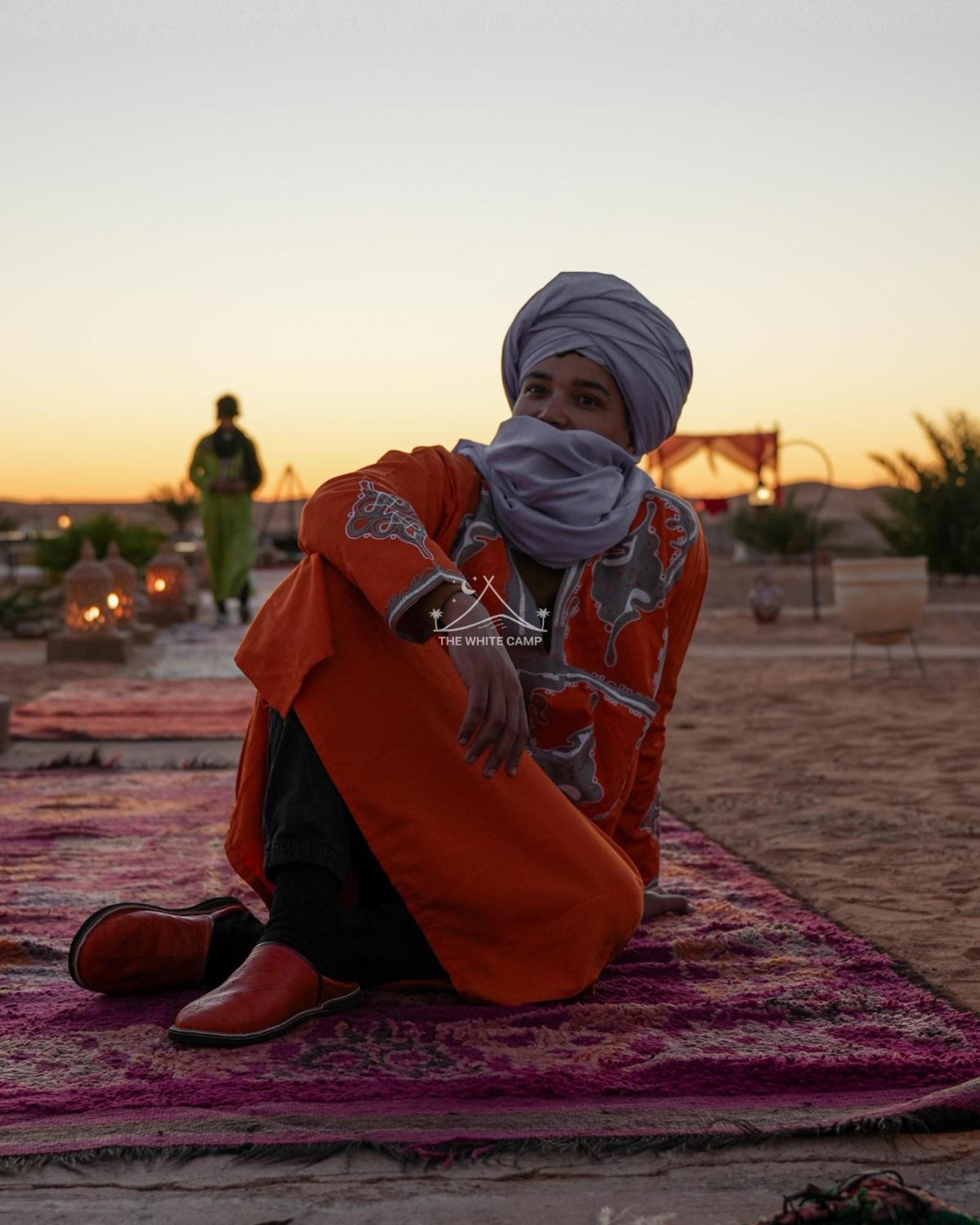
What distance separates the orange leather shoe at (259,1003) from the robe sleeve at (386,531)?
1.44 feet

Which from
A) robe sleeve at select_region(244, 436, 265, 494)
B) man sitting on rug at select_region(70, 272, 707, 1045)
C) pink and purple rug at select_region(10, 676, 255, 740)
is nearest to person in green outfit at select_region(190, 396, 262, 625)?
robe sleeve at select_region(244, 436, 265, 494)

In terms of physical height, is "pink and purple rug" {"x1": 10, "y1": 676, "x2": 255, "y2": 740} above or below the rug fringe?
below

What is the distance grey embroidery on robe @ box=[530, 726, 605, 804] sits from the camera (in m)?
2.04

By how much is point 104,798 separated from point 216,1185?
246 centimetres

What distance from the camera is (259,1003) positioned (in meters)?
1.69

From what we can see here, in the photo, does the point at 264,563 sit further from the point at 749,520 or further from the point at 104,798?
the point at 104,798

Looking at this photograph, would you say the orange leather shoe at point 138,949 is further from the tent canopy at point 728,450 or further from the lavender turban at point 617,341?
the tent canopy at point 728,450

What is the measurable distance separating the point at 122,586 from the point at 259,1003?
7878mm

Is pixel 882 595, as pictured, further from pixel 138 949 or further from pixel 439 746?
pixel 138 949

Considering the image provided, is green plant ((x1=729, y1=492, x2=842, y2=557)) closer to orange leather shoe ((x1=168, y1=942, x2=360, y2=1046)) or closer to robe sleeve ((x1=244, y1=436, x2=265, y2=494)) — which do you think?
robe sleeve ((x1=244, y1=436, x2=265, y2=494))

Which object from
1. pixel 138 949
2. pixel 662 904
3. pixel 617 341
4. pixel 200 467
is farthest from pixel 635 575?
pixel 200 467

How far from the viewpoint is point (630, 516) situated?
6.88 ft

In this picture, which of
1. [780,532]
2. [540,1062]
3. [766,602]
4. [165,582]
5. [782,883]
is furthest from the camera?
[780,532]

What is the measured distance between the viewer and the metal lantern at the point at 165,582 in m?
11.3
